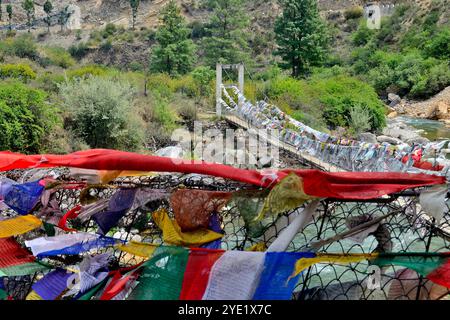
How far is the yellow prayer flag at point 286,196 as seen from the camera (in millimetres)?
1721

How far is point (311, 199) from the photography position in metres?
1.78

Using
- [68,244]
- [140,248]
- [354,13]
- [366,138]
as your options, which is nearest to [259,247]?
[140,248]

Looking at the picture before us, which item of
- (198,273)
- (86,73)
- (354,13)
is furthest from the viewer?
(354,13)

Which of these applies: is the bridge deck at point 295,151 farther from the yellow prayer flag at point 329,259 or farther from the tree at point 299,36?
the tree at point 299,36

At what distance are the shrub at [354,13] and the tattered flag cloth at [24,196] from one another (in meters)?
51.2

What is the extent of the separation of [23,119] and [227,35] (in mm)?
20108

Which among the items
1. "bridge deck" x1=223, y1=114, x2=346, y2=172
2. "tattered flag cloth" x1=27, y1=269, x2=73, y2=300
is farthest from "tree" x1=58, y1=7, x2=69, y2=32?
"tattered flag cloth" x1=27, y1=269, x2=73, y2=300

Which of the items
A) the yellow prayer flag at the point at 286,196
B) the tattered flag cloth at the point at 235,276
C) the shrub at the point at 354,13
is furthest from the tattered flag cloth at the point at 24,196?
the shrub at the point at 354,13

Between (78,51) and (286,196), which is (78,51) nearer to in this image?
(78,51)

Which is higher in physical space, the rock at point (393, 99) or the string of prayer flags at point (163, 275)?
the string of prayer flags at point (163, 275)

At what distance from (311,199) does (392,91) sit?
99.2 feet

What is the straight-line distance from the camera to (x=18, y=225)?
88.0 inches

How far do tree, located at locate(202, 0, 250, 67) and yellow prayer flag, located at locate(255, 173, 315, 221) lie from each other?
2873cm

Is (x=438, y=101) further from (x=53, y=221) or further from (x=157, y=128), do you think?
(x=53, y=221)
